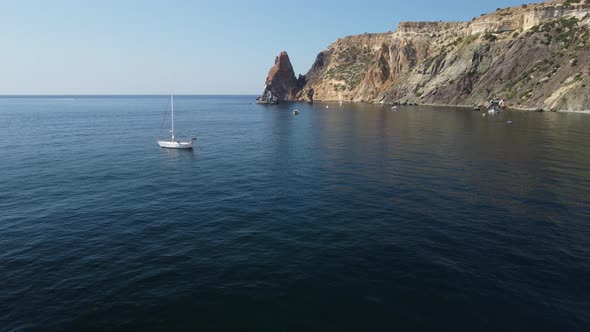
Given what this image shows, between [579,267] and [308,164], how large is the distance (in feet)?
136

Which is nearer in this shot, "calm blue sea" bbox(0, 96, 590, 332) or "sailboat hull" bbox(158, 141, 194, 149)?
"calm blue sea" bbox(0, 96, 590, 332)

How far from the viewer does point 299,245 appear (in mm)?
29047

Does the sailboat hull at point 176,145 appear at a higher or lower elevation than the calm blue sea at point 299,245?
higher

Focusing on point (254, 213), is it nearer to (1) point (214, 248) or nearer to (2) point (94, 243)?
(1) point (214, 248)

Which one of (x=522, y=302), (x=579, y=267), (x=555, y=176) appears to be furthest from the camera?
(x=555, y=176)

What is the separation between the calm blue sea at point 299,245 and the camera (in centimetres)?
2033

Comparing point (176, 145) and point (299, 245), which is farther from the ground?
point (176, 145)

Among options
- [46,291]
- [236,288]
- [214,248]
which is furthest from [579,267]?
[46,291]

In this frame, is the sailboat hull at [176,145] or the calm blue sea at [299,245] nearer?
the calm blue sea at [299,245]

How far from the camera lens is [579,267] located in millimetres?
24797

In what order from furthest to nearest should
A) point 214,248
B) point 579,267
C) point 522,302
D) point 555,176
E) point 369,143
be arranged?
point 369,143, point 555,176, point 214,248, point 579,267, point 522,302

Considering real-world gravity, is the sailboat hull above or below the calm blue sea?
above

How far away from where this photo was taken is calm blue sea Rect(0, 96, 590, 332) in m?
20.3

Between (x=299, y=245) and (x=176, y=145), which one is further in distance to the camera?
(x=176, y=145)
